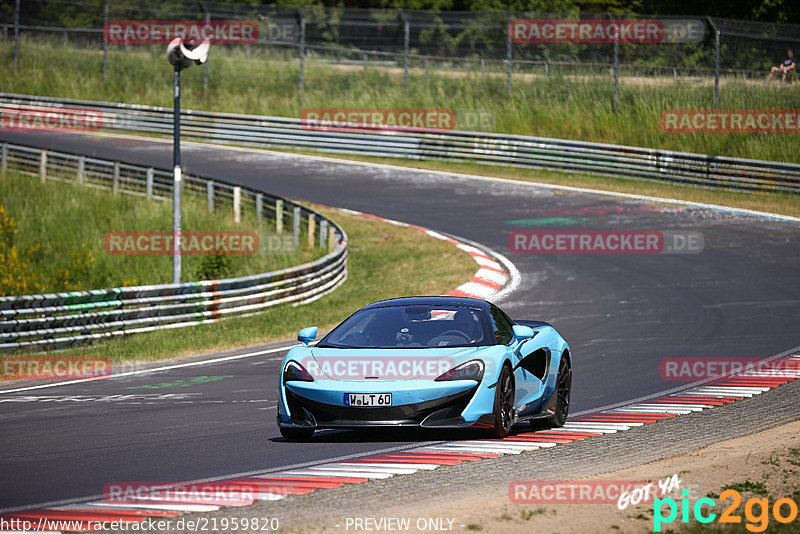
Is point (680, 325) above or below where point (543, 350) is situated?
below

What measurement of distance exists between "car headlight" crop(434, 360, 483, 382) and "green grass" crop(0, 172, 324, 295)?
55.6 feet

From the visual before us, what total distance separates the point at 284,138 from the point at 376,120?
11.1 ft

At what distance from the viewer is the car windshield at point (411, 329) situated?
9.87 m

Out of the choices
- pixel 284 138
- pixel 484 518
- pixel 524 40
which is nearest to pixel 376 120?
pixel 284 138

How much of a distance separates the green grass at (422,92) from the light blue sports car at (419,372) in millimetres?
25050

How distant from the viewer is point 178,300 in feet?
65.4

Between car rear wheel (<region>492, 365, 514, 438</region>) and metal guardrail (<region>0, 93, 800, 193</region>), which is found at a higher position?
car rear wheel (<region>492, 365, 514, 438</region>)

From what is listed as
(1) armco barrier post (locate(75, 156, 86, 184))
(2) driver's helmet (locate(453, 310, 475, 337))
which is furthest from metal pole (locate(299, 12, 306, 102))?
(2) driver's helmet (locate(453, 310, 475, 337))

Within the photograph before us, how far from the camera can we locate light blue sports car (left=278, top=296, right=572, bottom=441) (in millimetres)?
9102

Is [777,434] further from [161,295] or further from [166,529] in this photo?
[161,295]

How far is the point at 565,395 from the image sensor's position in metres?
11.0

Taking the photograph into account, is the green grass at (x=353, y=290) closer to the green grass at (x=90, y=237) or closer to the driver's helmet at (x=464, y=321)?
the green grass at (x=90, y=237)

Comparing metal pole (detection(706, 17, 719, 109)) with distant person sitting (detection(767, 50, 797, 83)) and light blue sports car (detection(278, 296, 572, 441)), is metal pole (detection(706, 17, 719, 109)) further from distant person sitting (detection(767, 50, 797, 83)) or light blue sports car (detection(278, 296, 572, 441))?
light blue sports car (detection(278, 296, 572, 441))

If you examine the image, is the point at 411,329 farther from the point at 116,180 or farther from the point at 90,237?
the point at 116,180
